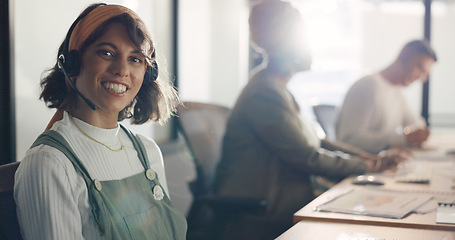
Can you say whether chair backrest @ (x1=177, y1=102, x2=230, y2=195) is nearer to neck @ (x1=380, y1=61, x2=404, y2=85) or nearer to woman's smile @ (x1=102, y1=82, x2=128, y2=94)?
woman's smile @ (x1=102, y1=82, x2=128, y2=94)

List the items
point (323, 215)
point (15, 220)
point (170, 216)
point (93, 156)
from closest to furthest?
1. point (15, 220)
2. point (93, 156)
3. point (170, 216)
4. point (323, 215)

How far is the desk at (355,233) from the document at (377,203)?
11cm

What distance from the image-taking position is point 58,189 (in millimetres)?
926

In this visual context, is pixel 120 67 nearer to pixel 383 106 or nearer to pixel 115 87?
pixel 115 87

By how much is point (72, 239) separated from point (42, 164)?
16 centimetres

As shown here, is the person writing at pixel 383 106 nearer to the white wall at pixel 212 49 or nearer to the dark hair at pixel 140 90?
the white wall at pixel 212 49

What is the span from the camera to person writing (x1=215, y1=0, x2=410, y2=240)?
71.5 inches

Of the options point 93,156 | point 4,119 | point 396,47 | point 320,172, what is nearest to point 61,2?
point 4,119

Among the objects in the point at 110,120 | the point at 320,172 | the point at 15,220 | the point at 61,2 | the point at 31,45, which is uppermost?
the point at 61,2

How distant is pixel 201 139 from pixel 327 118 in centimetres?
167

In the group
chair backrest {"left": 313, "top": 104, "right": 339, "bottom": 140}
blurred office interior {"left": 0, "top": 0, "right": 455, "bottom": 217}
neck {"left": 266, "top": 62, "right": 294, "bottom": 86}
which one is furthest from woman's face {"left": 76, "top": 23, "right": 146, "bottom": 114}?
chair backrest {"left": 313, "top": 104, "right": 339, "bottom": 140}

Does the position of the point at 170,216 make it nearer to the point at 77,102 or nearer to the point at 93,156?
the point at 93,156

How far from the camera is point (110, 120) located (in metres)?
1.13

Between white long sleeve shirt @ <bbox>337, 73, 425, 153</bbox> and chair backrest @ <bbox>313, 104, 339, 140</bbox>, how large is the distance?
0.80 ft
